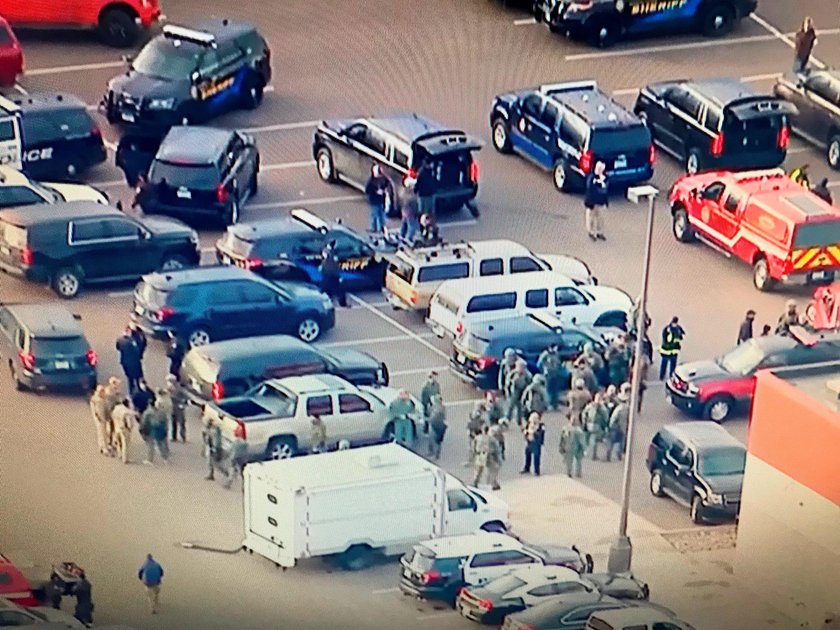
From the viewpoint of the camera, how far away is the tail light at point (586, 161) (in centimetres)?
4416

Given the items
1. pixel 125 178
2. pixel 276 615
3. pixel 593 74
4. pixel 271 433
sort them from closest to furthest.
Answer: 1. pixel 276 615
2. pixel 271 433
3. pixel 125 178
4. pixel 593 74

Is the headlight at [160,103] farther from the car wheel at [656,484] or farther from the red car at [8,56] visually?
the car wheel at [656,484]

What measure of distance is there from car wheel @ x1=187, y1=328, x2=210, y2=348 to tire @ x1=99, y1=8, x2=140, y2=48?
347 inches

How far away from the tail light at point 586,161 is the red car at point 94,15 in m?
6.92

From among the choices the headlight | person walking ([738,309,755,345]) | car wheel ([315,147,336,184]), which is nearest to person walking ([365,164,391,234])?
car wheel ([315,147,336,184])

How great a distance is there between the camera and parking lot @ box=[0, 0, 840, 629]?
3575cm

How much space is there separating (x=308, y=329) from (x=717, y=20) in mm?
10177

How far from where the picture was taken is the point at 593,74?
156 ft

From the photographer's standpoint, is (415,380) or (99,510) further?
(415,380)

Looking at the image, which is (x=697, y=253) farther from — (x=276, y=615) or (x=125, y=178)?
(x=276, y=615)

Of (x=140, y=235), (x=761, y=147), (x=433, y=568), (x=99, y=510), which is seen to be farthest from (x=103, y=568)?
(x=761, y=147)

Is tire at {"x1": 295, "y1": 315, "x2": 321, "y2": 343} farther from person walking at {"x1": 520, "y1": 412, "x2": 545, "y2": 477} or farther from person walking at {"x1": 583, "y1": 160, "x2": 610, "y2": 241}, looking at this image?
person walking at {"x1": 583, "y1": 160, "x2": 610, "y2": 241}

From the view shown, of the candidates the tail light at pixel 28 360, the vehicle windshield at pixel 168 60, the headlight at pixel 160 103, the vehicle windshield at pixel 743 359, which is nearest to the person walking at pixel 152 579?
the tail light at pixel 28 360

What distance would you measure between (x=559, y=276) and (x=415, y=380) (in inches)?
103
